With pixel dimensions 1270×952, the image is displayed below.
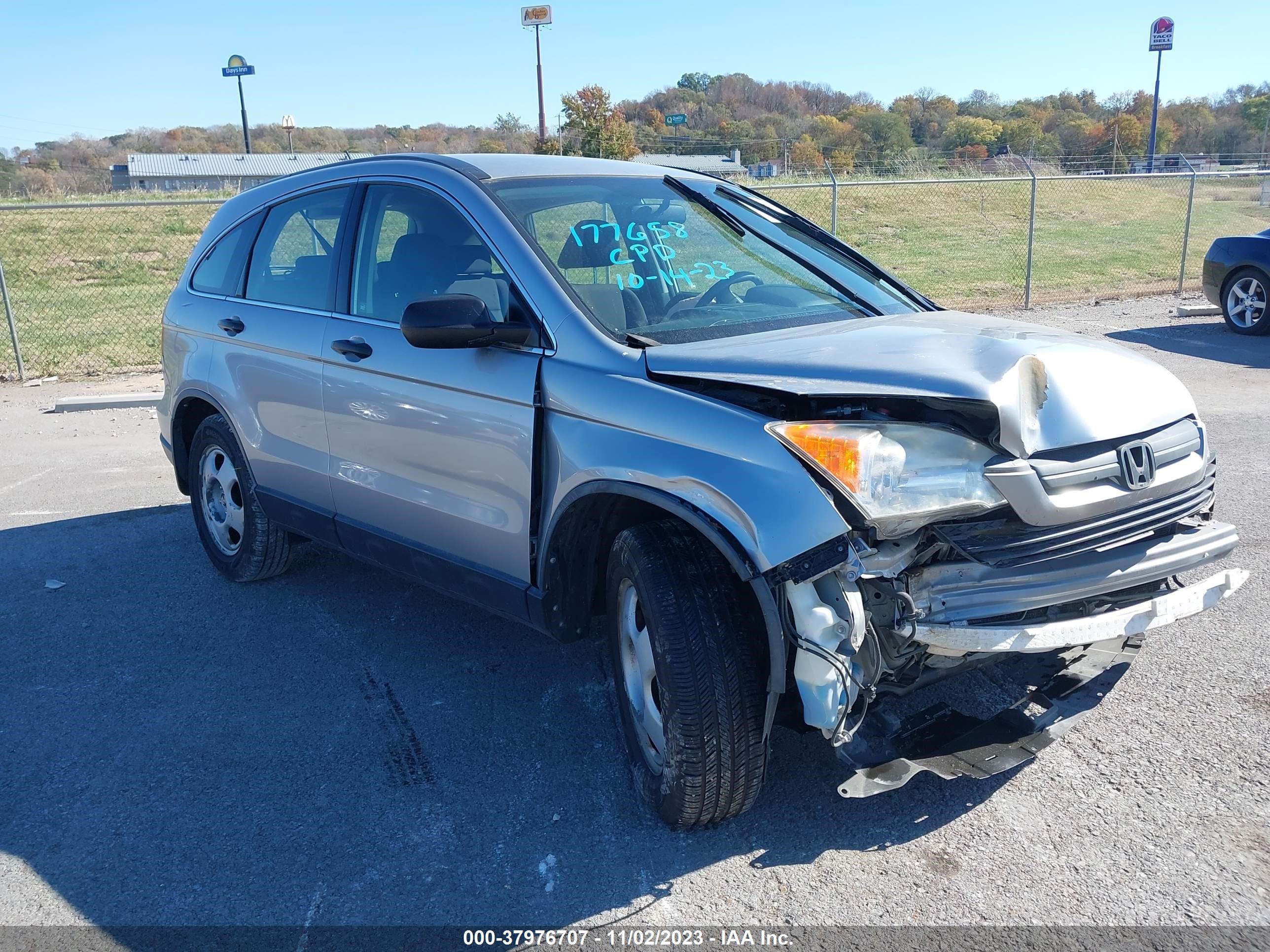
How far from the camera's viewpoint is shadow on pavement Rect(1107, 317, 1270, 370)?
10.5 m

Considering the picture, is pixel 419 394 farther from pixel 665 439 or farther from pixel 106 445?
pixel 106 445

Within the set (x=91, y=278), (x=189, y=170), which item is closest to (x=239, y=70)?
(x=189, y=170)

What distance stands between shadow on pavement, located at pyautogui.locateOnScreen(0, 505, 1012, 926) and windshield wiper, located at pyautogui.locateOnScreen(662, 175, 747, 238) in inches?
73.3

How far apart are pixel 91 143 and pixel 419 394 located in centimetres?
11393

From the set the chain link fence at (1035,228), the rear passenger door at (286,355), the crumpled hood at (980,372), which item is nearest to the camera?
the crumpled hood at (980,372)

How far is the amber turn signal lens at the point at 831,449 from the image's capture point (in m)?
2.63

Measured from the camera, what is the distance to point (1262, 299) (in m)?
11.4

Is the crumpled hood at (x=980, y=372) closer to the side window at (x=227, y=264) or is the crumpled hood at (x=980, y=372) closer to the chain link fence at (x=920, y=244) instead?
the side window at (x=227, y=264)

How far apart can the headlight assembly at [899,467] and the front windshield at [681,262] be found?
2.73ft

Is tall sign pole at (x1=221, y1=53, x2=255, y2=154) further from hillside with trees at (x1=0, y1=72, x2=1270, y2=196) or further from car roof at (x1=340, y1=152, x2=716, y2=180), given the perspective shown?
car roof at (x1=340, y1=152, x2=716, y2=180)

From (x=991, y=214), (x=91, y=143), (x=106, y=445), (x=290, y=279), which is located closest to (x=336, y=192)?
(x=290, y=279)

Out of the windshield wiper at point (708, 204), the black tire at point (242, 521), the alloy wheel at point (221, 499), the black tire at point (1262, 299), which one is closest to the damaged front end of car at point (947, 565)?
the windshield wiper at point (708, 204)

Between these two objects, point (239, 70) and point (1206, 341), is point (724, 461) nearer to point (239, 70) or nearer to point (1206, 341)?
point (1206, 341)

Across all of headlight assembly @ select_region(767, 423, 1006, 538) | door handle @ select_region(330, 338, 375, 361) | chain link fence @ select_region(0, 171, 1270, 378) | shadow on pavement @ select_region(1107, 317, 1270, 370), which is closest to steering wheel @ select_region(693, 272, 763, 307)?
headlight assembly @ select_region(767, 423, 1006, 538)
